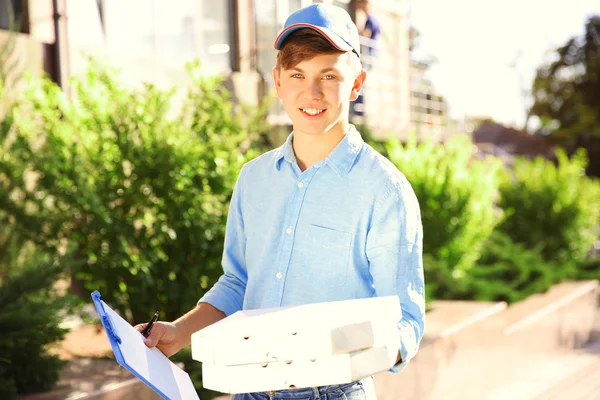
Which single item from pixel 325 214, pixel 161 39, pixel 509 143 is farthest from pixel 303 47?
pixel 509 143

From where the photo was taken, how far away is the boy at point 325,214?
2135 millimetres

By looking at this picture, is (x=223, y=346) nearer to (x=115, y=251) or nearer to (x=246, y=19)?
(x=115, y=251)

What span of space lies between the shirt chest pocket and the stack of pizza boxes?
0.31 metres

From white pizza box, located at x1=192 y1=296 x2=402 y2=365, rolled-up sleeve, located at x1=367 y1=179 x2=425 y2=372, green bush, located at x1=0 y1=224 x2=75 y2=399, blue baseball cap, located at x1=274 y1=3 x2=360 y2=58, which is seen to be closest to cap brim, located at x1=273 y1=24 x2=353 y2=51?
blue baseball cap, located at x1=274 y1=3 x2=360 y2=58

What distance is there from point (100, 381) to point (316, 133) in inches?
111

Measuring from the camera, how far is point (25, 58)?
7.46 meters

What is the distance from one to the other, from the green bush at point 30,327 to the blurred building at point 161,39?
1914 millimetres

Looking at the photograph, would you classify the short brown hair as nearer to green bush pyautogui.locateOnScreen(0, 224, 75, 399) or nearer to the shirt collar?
the shirt collar

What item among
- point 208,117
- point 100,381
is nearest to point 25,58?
point 208,117

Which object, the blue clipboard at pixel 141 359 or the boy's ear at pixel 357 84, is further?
the boy's ear at pixel 357 84

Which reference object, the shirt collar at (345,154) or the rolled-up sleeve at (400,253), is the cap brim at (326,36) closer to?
the shirt collar at (345,154)

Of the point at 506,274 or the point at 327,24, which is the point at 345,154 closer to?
the point at 327,24

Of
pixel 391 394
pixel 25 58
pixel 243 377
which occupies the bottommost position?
pixel 391 394

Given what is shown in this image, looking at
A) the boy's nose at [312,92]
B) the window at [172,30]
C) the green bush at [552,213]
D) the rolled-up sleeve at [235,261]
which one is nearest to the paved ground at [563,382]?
the green bush at [552,213]
